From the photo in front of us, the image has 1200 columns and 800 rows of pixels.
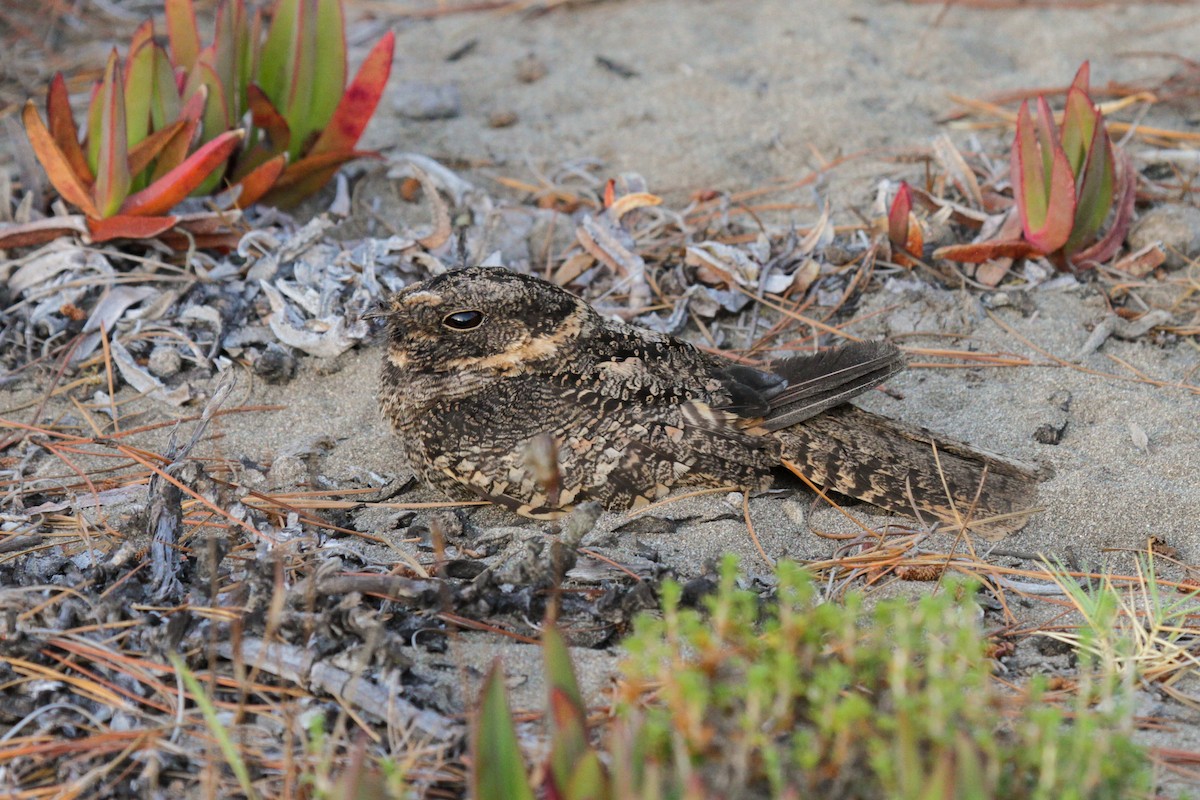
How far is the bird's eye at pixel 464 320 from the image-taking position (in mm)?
2852

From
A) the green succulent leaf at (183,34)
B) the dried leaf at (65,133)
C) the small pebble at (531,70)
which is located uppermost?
the green succulent leaf at (183,34)

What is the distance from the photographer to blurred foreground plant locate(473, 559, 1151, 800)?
1515 mm

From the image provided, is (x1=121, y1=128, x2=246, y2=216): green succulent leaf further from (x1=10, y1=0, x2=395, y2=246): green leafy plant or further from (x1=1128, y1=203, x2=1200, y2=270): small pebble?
(x1=1128, y1=203, x2=1200, y2=270): small pebble

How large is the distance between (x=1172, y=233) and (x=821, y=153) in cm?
127

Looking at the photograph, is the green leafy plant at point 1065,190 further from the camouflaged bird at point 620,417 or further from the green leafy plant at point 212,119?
the green leafy plant at point 212,119

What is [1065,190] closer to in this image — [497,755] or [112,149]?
[497,755]

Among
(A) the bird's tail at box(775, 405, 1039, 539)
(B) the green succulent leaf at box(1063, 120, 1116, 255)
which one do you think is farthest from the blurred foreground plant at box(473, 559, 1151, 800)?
(B) the green succulent leaf at box(1063, 120, 1116, 255)

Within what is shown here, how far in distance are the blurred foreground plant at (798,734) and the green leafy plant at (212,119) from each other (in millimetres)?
2418

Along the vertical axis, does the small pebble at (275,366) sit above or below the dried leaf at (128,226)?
below

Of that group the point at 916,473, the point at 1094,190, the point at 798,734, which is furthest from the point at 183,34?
the point at 798,734

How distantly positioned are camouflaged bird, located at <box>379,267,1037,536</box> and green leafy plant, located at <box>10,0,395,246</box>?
42.7 inches

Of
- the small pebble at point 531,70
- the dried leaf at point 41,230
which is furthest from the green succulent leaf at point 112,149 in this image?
the small pebble at point 531,70

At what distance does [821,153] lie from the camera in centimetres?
434

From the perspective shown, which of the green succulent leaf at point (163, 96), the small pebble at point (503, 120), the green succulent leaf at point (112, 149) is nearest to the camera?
the green succulent leaf at point (112, 149)
